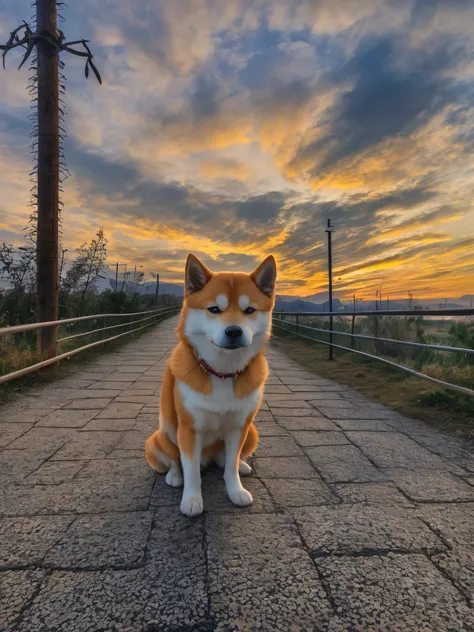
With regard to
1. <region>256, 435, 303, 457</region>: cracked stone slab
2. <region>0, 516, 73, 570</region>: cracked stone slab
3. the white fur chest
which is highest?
the white fur chest

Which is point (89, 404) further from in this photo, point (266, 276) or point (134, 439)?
point (266, 276)

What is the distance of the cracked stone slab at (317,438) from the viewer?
2.94 m

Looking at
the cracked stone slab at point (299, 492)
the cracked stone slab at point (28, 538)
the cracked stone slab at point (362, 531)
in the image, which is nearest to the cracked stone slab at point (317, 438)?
the cracked stone slab at point (299, 492)

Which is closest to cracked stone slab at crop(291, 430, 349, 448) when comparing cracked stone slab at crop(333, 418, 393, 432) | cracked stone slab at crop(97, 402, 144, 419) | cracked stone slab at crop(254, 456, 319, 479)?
cracked stone slab at crop(333, 418, 393, 432)

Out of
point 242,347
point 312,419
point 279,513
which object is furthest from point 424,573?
point 312,419

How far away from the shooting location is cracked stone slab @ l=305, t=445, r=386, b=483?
2291mm

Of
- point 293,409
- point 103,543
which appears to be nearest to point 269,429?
point 293,409

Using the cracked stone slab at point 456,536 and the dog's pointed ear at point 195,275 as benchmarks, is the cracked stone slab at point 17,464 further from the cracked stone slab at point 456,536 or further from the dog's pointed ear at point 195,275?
the cracked stone slab at point 456,536

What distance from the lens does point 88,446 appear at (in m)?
2.80

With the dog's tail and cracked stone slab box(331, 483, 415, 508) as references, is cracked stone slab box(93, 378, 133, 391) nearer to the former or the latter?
the dog's tail

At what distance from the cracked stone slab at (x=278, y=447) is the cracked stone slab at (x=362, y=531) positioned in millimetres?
804

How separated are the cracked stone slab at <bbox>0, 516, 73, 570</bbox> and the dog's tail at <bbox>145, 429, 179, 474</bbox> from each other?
55 centimetres

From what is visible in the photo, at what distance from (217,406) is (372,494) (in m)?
1.03

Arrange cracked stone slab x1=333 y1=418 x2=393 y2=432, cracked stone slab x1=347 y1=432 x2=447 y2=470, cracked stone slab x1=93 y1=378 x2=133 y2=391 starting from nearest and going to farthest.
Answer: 1. cracked stone slab x1=347 y1=432 x2=447 y2=470
2. cracked stone slab x1=333 y1=418 x2=393 y2=432
3. cracked stone slab x1=93 y1=378 x2=133 y2=391
